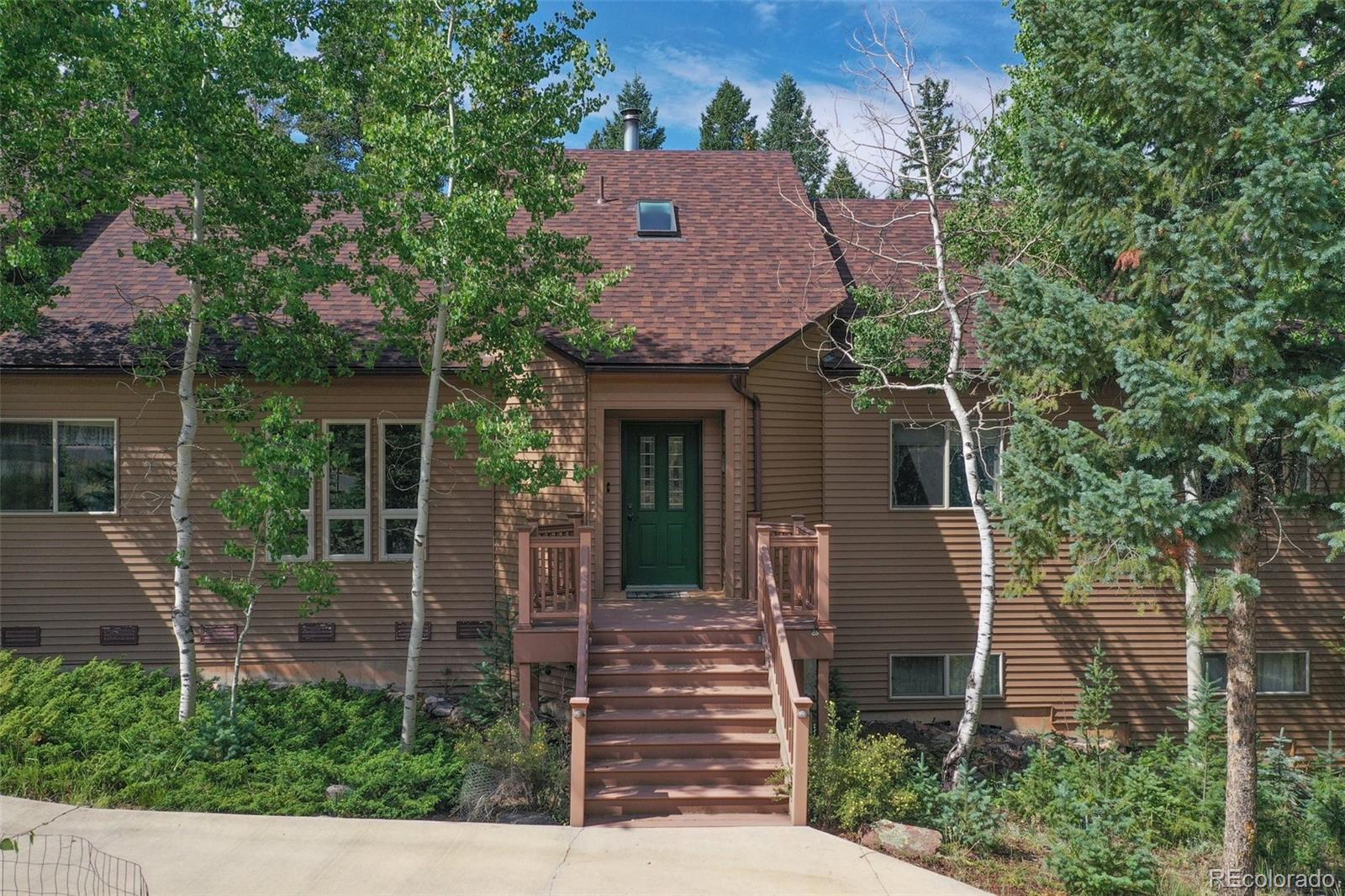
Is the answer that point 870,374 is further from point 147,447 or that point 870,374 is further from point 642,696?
point 147,447

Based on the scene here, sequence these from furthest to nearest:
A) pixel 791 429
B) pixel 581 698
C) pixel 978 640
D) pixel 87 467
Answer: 1. pixel 791 429
2. pixel 87 467
3. pixel 978 640
4. pixel 581 698

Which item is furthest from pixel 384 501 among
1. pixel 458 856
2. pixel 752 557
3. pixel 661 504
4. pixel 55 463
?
pixel 458 856

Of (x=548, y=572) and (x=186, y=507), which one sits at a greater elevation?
(x=186, y=507)

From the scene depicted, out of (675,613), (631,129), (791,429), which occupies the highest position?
(631,129)

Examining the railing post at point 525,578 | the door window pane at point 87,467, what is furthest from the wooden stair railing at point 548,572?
the door window pane at point 87,467

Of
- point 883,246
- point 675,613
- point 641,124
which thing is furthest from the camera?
point 641,124

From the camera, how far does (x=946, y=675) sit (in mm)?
11391

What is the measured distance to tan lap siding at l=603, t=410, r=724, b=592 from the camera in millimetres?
10586

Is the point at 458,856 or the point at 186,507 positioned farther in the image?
the point at 186,507

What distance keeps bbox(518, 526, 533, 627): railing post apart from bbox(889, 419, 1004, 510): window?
504 centimetres

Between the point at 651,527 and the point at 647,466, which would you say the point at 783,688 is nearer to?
the point at 651,527

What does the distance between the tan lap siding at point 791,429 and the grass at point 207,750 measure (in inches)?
186

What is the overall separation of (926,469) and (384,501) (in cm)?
689

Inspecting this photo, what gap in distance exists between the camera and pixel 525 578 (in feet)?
28.5
